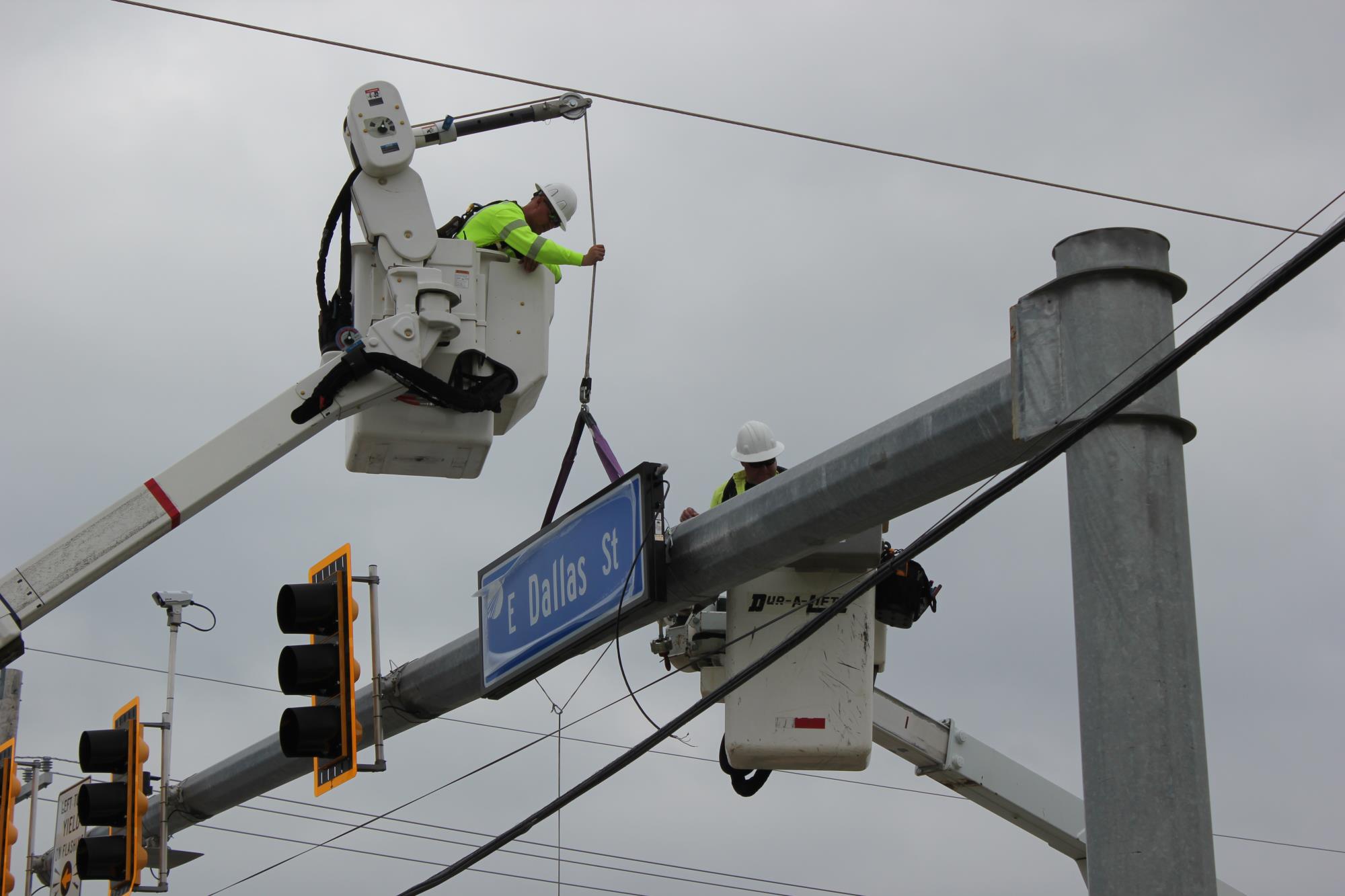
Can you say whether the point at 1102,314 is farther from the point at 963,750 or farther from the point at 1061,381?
the point at 963,750

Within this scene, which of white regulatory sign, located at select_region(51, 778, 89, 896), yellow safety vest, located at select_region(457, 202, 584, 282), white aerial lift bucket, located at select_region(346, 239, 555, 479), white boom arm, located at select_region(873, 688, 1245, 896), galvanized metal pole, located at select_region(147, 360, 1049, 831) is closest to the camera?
galvanized metal pole, located at select_region(147, 360, 1049, 831)

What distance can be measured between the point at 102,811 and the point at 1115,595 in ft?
25.8

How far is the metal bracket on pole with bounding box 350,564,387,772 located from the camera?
343 inches

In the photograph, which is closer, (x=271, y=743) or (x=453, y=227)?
(x=453, y=227)

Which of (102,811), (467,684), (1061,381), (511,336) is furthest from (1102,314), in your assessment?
(102,811)

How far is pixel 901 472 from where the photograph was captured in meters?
5.85

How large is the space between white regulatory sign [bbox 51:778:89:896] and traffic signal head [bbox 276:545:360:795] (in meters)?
5.21

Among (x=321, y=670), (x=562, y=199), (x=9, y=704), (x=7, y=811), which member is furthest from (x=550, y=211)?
(x=9, y=704)

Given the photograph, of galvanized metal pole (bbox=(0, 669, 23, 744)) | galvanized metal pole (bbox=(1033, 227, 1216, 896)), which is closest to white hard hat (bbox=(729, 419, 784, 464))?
galvanized metal pole (bbox=(1033, 227, 1216, 896))

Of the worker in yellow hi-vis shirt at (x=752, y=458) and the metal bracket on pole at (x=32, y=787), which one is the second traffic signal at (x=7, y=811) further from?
the worker in yellow hi-vis shirt at (x=752, y=458)

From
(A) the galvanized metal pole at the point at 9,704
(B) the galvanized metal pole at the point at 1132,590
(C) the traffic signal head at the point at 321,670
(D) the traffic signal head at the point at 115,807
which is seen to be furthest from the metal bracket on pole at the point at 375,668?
(A) the galvanized metal pole at the point at 9,704

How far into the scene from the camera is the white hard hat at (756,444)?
9.16 m

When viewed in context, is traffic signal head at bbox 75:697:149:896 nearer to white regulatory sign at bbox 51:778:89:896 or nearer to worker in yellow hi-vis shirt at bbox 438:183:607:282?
white regulatory sign at bbox 51:778:89:896

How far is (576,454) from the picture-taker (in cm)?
901
